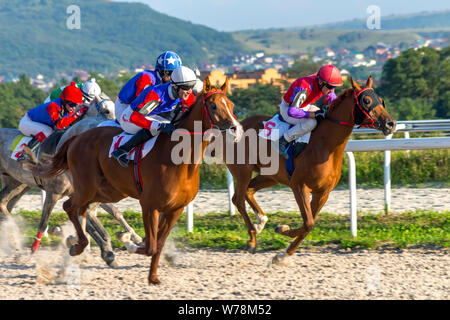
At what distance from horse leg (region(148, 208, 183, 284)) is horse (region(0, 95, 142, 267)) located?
2.64 feet

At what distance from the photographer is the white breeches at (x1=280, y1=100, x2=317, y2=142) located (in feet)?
20.0

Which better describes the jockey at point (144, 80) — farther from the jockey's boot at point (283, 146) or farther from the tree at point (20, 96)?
the tree at point (20, 96)

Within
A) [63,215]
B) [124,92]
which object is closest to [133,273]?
[124,92]

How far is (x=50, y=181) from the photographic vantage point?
21.3 ft

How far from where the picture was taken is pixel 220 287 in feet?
16.6

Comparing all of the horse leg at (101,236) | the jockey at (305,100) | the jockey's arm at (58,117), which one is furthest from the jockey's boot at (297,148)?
the jockey's arm at (58,117)

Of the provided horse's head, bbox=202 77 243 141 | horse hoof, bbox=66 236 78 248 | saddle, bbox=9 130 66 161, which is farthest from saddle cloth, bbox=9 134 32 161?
horse's head, bbox=202 77 243 141

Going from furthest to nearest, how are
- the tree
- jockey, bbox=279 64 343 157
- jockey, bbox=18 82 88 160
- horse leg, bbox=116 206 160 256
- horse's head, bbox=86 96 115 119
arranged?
the tree
horse's head, bbox=86 96 115 119
jockey, bbox=18 82 88 160
jockey, bbox=279 64 343 157
horse leg, bbox=116 206 160 256

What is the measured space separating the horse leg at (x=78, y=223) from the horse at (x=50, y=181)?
0.27 meters

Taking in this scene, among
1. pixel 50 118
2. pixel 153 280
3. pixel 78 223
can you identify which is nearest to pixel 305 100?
pixel 153 280

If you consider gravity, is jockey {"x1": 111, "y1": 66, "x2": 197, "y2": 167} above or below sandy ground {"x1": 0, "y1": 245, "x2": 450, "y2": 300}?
above

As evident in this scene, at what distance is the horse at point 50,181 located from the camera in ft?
20.2

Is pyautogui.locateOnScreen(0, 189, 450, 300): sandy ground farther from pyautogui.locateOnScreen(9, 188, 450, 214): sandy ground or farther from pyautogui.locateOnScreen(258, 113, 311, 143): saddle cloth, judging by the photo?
pyautogui.locateOnScreen(9, 188, 450, 214): sandy ground
